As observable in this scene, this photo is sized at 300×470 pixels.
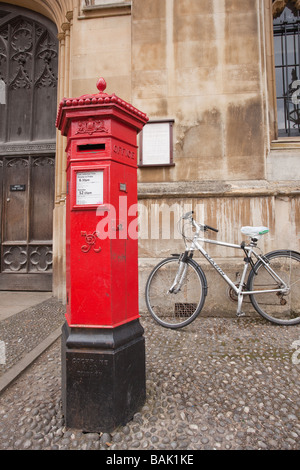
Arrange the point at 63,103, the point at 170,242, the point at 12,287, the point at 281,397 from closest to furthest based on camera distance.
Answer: the point at 63,103
the point at 281,397
the point at 170,242
the point at 12,287

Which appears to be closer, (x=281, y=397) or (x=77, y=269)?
(x=77, y=269)

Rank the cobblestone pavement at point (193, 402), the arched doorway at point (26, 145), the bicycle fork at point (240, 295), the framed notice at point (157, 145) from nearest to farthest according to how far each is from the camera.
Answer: the cobblestone pavement at point (193, 402) → the bicycle fork at point (240, 295) → the framed notice at point (157, 145) → the arched doorway at point (26, 145)

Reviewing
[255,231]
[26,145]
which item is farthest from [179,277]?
[26,145]

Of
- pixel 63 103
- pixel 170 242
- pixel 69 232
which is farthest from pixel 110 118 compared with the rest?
pixel 170 242

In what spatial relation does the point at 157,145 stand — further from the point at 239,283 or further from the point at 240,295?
the point at 240,295

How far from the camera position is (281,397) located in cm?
203

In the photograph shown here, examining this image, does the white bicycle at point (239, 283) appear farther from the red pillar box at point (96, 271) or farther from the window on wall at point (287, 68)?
the window on wall at point (287, 68)

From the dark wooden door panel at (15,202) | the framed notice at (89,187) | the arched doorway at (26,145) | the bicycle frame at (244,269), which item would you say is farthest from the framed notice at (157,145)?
the dark wooden door panel at (15,202)

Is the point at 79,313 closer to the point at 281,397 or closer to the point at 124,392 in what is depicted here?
the point at 124,392

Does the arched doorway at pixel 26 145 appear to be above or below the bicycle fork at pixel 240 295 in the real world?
above

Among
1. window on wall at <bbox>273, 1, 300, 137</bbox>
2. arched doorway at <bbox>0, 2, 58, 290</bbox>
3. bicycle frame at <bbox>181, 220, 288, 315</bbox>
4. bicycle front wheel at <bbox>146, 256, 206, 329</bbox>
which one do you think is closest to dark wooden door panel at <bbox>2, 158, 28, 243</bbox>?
arched doorway at <bbox>0, 2, 58, 290</bbox>

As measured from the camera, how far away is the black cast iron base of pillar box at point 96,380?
1743 millimetres

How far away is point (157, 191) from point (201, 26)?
8.70ft

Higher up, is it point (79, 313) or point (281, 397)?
point (79, 313)
